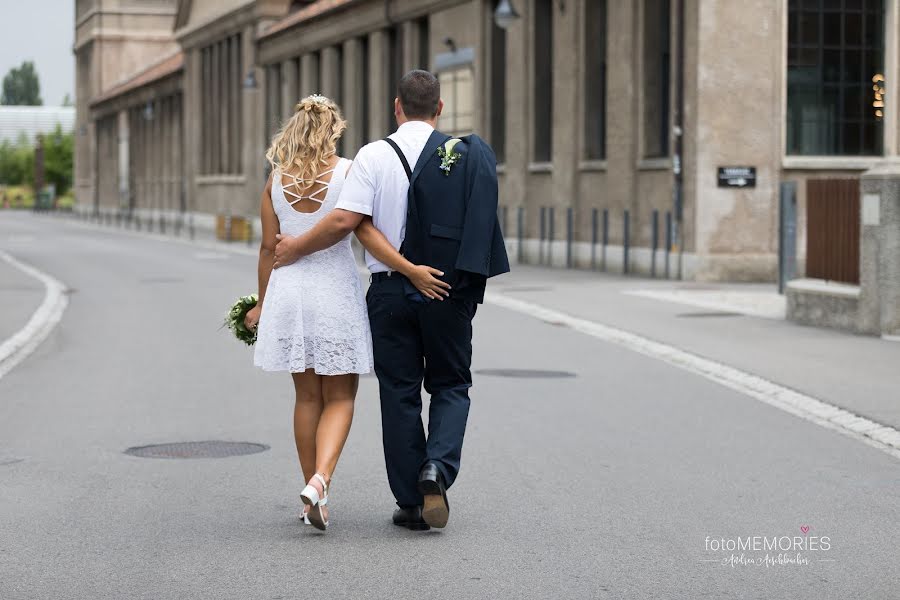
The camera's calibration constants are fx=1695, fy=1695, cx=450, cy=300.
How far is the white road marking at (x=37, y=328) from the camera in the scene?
588 inches

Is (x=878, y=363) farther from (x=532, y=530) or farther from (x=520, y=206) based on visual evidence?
(x=520, y=206)

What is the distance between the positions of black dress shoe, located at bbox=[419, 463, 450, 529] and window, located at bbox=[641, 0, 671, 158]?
24.0 metres

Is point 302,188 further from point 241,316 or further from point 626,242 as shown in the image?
point 626,242

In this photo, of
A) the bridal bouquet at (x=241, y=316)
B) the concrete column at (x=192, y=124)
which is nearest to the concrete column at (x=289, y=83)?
the concrete column at (x=192, y=124)

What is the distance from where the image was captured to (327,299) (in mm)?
7094

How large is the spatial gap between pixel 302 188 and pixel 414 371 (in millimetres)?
890

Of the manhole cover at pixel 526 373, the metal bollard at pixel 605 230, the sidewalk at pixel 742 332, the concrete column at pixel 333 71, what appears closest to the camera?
the sidewalk at pixel 742 332

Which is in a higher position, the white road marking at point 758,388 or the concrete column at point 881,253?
the concrete column at point 881,253

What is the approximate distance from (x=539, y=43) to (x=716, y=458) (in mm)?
28083

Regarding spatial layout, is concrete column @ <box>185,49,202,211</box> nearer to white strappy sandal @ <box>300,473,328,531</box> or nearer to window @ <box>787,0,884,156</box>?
window @ <box>787,0,884,156</box>

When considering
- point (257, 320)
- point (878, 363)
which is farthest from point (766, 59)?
point (257, 320)

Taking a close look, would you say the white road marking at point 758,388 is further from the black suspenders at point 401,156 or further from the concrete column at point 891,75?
the concrete column at point 891,75

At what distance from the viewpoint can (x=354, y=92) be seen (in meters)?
51.0

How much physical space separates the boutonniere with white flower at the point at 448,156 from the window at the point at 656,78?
2383cm
